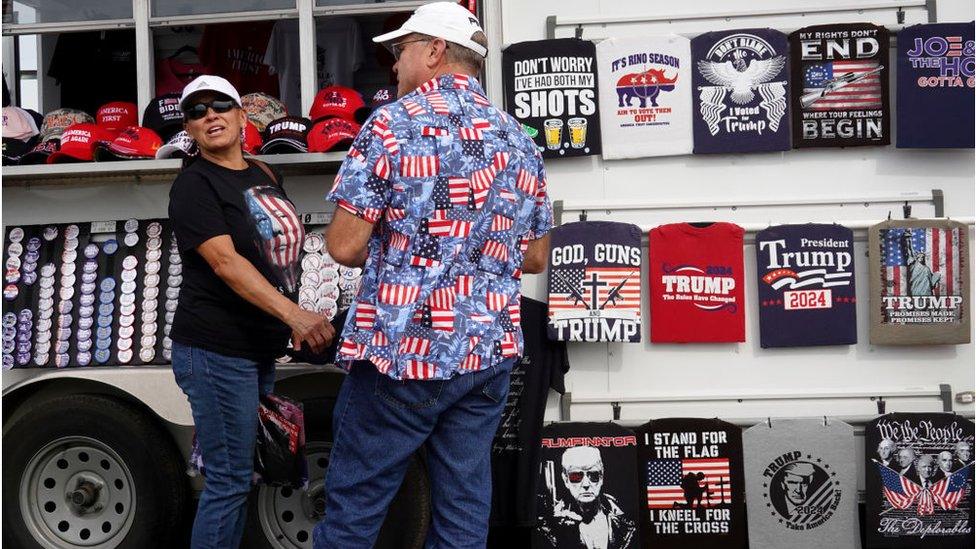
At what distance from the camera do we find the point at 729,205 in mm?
4191

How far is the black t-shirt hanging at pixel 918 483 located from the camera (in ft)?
13.4

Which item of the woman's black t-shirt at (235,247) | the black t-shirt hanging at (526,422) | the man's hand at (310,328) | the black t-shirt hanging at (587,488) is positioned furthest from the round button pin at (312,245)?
the black t-shirt hanging at (587,488)

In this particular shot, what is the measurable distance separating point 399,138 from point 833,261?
7.52 ft

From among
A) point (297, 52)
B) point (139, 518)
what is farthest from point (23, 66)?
point (139, 518)

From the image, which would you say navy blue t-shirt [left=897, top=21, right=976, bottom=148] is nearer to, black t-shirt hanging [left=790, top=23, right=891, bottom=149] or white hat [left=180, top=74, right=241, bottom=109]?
black t-shirt hanging [left=790, top=23, right=891, bottom=149]

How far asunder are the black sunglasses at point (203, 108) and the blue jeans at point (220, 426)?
30.9 inches

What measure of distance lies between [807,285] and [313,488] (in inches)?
86.5

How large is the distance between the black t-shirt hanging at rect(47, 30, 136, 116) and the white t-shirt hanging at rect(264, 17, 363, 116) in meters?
0.72

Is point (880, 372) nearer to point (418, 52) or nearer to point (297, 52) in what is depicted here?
point (418, 52)

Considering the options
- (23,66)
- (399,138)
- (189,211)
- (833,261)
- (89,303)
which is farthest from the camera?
(23,66)

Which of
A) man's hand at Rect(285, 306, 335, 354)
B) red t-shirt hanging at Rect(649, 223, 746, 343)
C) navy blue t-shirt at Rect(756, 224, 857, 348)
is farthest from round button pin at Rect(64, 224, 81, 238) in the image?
navy blue t-shirt at Rect(756, 224, 857, 348)

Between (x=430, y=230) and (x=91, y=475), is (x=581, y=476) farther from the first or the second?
(x=91, y=475)

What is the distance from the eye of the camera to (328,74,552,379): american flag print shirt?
2.56 metres

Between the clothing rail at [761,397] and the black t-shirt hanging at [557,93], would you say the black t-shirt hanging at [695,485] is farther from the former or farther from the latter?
the black t-shirt hanging at [557,93]
